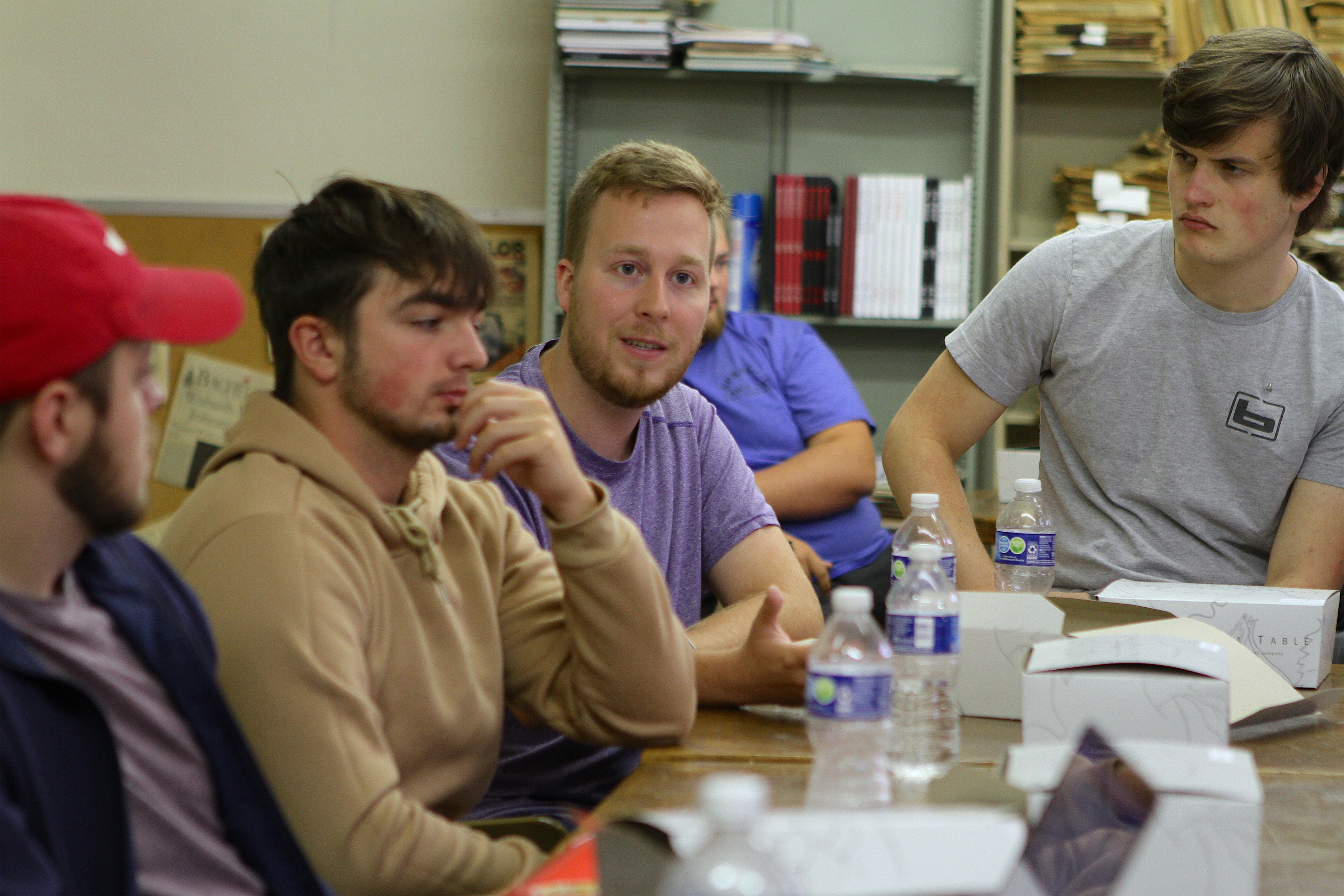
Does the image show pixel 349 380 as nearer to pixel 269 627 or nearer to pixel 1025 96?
pixel 269 627

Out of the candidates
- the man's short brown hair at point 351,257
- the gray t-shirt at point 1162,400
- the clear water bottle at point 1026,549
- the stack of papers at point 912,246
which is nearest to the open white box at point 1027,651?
the clear water bottle at point 1026,549

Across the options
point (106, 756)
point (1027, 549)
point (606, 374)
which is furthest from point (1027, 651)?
point (106, 756)

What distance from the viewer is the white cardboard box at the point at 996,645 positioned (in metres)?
1.40

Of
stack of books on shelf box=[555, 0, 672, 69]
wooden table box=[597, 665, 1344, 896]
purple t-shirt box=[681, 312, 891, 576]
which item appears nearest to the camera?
wooden table box=[597, 665, 1344, 896]

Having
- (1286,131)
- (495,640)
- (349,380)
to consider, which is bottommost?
(495,640)

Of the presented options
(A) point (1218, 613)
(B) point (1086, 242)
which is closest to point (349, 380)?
(A) point (1218, 613)

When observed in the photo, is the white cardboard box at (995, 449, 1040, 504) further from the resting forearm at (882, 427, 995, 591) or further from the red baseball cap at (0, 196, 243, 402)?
the red baseball cap at (0, 196, 243, 402)

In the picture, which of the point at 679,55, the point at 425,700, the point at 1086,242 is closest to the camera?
the point at 425,700

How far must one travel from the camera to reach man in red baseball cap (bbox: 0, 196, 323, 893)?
832 mm

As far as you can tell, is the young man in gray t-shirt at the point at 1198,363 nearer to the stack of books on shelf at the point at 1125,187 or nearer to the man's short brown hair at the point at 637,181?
the man's short brown hair at the point at 637,181

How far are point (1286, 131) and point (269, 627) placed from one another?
169 centimetres

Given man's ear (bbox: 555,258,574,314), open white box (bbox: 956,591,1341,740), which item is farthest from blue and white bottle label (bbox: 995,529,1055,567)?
man's ear (bbox: 555,258,574,314)

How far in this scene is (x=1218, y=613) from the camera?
157cm

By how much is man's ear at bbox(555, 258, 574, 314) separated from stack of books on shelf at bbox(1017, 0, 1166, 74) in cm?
208
